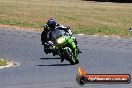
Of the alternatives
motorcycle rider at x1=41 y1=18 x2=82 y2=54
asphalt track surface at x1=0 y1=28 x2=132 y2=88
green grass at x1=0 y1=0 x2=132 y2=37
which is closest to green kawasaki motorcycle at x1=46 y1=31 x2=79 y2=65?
motorcycle rider at x1=41 y1=18 x2=82 y2=54

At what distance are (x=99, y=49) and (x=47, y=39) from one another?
7807 mm

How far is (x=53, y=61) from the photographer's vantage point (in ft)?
77.5

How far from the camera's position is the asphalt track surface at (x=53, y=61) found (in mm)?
17734

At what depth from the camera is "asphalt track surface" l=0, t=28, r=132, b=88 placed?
17.7 m

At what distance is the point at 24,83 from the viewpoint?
17281 millimetres

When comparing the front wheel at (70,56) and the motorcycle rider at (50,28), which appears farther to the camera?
the motorcycle rider at (50,28)

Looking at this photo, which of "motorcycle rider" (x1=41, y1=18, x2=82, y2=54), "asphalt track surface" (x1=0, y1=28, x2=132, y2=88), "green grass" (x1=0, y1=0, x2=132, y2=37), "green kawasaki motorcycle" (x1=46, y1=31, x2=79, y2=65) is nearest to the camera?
"asphalt track surface" (x1=0, y1=28, x2=132, y2=88)

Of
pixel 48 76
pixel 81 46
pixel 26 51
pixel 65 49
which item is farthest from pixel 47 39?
pixel 81 46

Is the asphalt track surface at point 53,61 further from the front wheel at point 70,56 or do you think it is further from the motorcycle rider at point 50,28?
the motorcycle rider at point 50,28

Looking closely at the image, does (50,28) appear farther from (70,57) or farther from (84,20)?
(84,20)

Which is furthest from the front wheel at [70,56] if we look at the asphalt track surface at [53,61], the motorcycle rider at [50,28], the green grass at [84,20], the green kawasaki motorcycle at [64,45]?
the green grass at [84,20]

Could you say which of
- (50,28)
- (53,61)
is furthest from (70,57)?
(53,61)

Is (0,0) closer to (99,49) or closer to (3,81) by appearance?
(99,49)

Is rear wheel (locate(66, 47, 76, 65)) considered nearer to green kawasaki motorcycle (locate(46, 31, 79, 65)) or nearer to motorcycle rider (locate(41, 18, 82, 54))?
green kawasaki motorcycle (locate(46, 31, 79, 65))
